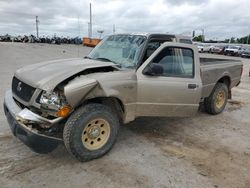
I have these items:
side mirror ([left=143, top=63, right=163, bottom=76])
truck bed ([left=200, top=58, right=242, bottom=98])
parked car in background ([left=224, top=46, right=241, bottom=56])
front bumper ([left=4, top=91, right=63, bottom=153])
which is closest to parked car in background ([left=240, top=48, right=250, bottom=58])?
parked car in background ([left=224, top=46, right=241, bottom=56])

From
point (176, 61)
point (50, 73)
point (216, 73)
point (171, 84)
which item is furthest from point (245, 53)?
point (50, 73)

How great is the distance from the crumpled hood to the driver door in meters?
0.78

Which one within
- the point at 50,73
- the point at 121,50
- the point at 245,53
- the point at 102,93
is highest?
the point at 245,53

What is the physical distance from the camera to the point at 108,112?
12.3 feet

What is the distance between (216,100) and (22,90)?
15.2 ft

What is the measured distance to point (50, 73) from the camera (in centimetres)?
364

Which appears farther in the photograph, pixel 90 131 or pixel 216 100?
pixel 216 100

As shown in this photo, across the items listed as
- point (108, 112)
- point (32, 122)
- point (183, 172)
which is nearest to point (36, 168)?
point (32, 122)

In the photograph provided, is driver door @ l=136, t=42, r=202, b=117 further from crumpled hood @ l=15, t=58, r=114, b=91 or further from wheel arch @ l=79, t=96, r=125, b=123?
crumpled hood @ l=15, t=58, r=114, b=91

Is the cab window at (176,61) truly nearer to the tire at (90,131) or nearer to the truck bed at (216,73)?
the truck bed at (216,73)

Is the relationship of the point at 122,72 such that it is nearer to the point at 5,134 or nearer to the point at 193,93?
the point at 193,93

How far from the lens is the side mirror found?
4.03m

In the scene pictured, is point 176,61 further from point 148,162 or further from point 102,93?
point 148,162

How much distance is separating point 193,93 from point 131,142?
1.42m
